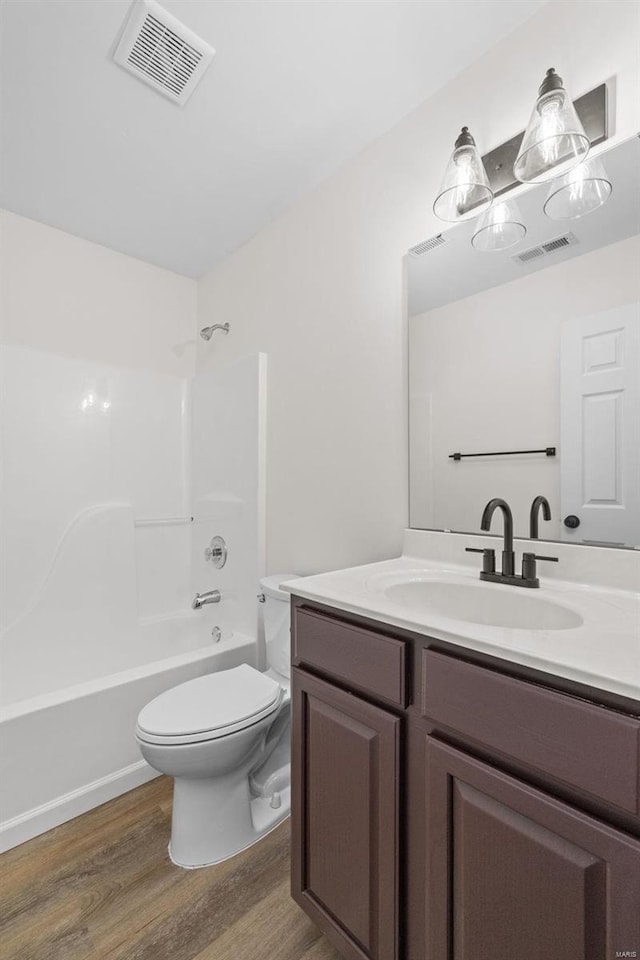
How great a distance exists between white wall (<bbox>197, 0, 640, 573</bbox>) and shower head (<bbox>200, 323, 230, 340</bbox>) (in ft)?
0.58

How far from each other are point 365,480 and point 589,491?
0.75 metres

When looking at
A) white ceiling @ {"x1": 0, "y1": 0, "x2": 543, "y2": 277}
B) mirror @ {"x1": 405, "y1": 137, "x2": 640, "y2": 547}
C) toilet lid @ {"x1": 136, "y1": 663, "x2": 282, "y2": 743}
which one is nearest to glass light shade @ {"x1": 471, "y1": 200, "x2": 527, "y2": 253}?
mirror @ {"x1": 405, "y1": 137, "x2": 640, "y2": 547}

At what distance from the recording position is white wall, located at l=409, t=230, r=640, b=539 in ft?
3.81

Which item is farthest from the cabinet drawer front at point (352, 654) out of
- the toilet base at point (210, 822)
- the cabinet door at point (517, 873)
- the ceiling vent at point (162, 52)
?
the ceiling vent at point (162, 52)

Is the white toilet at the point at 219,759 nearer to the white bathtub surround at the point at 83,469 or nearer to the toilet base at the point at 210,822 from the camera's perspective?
the toilet base at the point at 210,822

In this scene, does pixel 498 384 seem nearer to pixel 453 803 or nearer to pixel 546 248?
pixel 546 248

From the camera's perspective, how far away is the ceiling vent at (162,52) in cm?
122

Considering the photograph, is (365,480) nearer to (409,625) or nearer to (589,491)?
(589,491)

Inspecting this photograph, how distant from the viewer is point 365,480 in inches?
65.9

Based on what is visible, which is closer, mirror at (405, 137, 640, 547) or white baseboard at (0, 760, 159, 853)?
mirror at (405, 137, 640, 547)

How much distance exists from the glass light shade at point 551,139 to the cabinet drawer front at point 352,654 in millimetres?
1235

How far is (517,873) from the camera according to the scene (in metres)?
0.67

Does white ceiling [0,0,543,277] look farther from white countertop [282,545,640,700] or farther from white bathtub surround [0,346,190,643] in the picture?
white countertop [282,545,640,700]

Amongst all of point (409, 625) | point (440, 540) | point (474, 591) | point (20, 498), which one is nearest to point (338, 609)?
point (409, 625)
